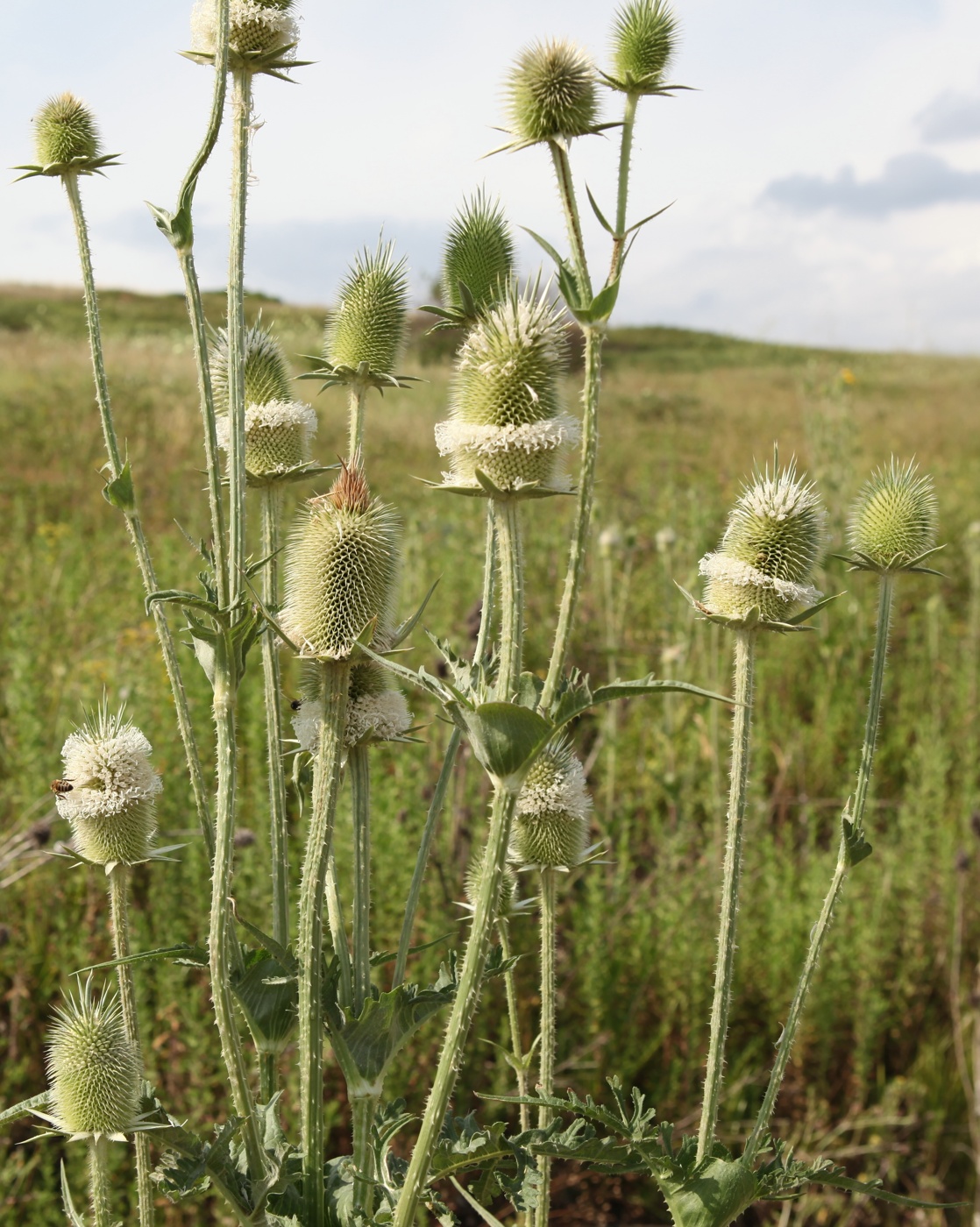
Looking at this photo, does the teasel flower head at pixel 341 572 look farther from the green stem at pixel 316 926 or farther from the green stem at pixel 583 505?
the green stem at pixel 583 505

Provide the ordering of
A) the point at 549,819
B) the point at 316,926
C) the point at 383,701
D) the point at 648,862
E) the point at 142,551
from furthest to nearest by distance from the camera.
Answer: the point at 648,862 < the point at 549,819 < the point at 142,551 < the point at 383,701 < the point at 316,926

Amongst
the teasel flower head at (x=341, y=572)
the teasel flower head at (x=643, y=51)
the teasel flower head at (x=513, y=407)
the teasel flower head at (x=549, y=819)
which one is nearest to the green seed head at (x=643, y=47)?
the teasel flower head at (x=643, y=51)

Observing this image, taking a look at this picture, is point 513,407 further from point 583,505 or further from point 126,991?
point 126,991

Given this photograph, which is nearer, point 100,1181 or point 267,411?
point 100,1181

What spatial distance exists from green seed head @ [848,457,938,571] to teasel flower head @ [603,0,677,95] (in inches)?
35.3

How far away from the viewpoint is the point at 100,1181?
1.96m

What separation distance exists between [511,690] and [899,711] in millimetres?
5809

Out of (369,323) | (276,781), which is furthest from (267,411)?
(276,781)

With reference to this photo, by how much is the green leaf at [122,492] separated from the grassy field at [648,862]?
1.18ft

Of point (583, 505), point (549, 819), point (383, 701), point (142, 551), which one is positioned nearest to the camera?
point (583, 505)

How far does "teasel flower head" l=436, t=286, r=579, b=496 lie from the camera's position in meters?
1.67

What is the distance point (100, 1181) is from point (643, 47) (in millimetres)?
2259

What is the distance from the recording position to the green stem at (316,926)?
1.68 m

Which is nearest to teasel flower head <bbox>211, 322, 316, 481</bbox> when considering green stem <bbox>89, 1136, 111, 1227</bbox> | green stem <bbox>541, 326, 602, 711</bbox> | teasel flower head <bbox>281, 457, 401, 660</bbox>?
teasel flower head <bbox>281, 457, 401, 660</bbox>
